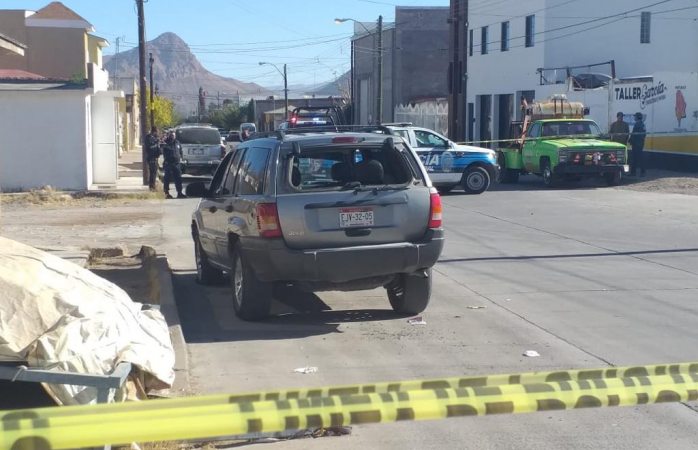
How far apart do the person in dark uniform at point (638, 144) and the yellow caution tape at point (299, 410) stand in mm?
26934

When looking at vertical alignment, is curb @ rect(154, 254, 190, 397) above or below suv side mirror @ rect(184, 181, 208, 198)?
below

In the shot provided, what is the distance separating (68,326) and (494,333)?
446cm

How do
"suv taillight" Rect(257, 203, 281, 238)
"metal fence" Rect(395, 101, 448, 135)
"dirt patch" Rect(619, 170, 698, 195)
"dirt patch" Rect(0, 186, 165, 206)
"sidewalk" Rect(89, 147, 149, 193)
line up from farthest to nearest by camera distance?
"metal fence" Rect(395, 101, 448, 135) < "sidewalk" Rect(89, 147, 149, 193) < "dirt patch" Rect(619, 170, 698, 195) < "dirt patch" Rect(0, 186, 165, 206) < "suv taillight" Rect(257, 203, 281, 238)

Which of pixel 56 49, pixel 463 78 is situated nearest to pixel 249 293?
pixel 463 78

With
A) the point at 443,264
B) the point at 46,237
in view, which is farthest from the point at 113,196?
the point at 443,264

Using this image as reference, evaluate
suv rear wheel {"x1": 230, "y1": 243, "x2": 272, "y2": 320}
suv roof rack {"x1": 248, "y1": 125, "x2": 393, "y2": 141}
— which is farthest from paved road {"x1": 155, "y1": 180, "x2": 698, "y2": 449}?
suv roof rack {"x1": 248, "y1": 125, "x2": 393, "y2": 141}

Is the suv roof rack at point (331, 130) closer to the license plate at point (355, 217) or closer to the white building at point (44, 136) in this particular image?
the license plate at point (355, 217)

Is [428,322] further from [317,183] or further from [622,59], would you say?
[622,59]

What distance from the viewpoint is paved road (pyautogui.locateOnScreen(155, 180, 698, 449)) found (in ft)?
21.7

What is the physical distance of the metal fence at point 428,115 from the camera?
55875 mm

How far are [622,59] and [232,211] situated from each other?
3783 centimetres

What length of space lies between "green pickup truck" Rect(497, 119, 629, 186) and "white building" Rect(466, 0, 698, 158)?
24.7 ft

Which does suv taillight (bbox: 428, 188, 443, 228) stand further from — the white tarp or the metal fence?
the metal fence

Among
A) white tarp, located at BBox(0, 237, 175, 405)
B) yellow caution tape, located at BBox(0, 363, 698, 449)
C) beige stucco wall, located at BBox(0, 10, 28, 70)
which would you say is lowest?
white tarp, located at BBox(0, 237, 175, 405)
